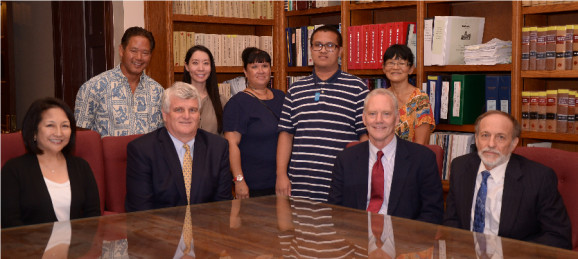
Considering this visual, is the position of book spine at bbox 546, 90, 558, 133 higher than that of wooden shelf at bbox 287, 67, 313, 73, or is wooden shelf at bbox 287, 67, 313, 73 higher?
wooden shelf at bbox 287, 67, 313, 73

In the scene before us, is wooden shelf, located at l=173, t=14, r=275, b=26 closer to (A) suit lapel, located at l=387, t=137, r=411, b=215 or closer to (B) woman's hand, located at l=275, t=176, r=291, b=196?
(B) woman's hand, located at l=275, t=176, r=291, b=196

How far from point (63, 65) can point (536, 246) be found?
535 centimetres

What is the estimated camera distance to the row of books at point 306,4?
5391 mm

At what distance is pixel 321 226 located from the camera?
7.20 feet

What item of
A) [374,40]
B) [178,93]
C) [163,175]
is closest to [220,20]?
[374,40]

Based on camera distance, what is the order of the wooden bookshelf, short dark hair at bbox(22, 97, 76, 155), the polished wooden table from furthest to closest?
the wooden bookshelf < short dark hair at bbox(22, 97, 76, 155) < the polished wooden table

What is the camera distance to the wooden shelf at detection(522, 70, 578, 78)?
389cm

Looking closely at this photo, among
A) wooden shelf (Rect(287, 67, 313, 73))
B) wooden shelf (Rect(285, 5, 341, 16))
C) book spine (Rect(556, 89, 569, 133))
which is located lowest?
book spine (Rect(556, 89, 569, 133))

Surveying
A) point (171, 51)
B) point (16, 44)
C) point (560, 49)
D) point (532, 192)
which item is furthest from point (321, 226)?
point (16, 44)

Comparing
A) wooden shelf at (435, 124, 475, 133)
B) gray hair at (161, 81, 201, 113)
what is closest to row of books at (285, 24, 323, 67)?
wooden shelf at (435, 124, 475, 133)

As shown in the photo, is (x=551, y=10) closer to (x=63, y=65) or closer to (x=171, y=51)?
(x=171, y=51)

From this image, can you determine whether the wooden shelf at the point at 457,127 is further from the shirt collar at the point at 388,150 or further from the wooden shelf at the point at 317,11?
the shirt collar at the point at 388,150

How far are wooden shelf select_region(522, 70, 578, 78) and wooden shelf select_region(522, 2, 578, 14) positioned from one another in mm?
377

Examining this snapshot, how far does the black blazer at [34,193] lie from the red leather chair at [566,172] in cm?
193
